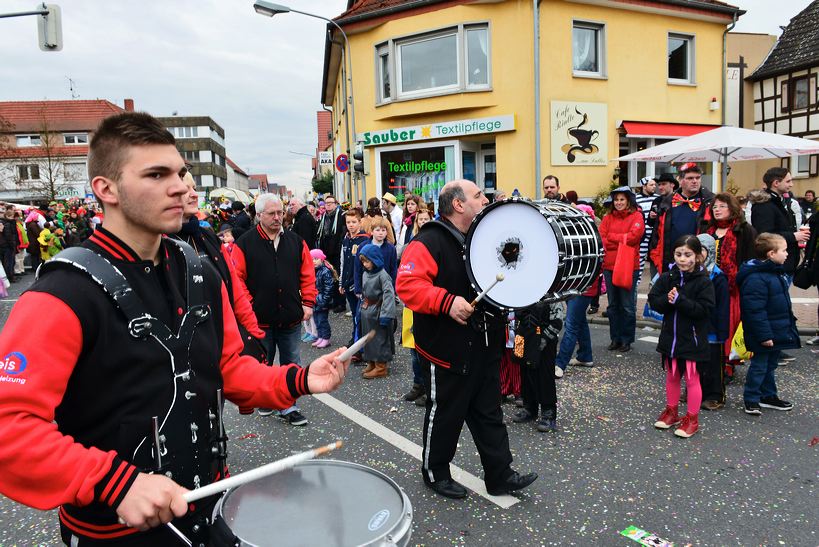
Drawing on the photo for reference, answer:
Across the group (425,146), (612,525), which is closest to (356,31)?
(425,146)

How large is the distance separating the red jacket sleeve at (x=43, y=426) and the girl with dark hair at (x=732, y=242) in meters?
5.88

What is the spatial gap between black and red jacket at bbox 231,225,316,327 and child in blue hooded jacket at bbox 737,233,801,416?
400cm

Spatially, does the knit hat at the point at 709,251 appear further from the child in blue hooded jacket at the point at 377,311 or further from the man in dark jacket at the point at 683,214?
the child in blue hooded jacket at the point at 377,311

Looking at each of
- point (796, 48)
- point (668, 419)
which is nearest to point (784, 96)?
point (796, 48)

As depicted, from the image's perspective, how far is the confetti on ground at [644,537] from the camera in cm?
315

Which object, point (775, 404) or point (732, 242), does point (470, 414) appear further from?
point (732, 242)

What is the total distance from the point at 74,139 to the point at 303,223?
56619mm

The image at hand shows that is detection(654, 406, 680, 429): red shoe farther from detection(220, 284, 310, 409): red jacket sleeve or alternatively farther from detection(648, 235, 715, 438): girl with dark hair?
detection(220, 284, 310, 409): red jacket sleeve

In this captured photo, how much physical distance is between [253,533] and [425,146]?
15231 millimetres

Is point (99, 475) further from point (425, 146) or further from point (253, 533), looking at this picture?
point (425, 146)

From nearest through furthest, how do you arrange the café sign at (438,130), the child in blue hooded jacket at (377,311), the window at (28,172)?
1. the child in blue hooded jacket at (377,311)
2. the café sign at (438,130)
3. the window at (28,172)

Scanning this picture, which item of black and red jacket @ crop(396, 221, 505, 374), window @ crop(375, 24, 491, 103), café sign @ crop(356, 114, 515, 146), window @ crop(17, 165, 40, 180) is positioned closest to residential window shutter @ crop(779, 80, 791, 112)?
café sign @ crop(356, 114, 515, 146)

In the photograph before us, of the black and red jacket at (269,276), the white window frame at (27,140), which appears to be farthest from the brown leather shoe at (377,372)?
the white window frame at (27,140)

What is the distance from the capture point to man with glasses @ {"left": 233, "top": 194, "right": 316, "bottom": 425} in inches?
201
